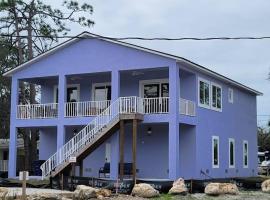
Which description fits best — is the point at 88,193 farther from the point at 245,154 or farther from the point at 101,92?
the point at 245,154

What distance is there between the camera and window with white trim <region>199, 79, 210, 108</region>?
31.1 m

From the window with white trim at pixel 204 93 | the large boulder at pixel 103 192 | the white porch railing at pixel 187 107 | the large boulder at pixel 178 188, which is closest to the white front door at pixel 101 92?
the white porch railing at pixel 187 107

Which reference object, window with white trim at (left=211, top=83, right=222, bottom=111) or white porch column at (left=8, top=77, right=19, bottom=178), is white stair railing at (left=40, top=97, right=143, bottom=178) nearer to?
white porch column at (left=8, top=77, right=19, bottom=178)

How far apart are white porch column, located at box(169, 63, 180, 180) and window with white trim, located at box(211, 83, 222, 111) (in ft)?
17.9

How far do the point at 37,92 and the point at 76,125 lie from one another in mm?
21887

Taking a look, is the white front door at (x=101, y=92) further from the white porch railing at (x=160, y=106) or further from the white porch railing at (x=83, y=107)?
the white porch railing at (x=160, y=106)

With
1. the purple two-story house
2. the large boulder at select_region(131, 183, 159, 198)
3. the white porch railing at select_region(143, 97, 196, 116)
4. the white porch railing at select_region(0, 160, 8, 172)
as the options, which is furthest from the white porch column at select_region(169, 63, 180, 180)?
the white porch railing at select_region(0, 160, 8, 172)

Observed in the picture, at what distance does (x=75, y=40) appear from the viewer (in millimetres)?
31062

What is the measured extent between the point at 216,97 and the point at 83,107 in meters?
8.06

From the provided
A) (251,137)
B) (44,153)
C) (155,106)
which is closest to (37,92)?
(44,153)

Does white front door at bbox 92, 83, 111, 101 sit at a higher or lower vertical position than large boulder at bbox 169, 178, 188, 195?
higher

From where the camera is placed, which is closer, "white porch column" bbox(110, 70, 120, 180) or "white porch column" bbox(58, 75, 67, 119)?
"white porch column" bbox(110, 70, 120, 180)

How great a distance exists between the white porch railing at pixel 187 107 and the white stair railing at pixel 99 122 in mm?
2090

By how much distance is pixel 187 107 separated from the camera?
96.6ft
